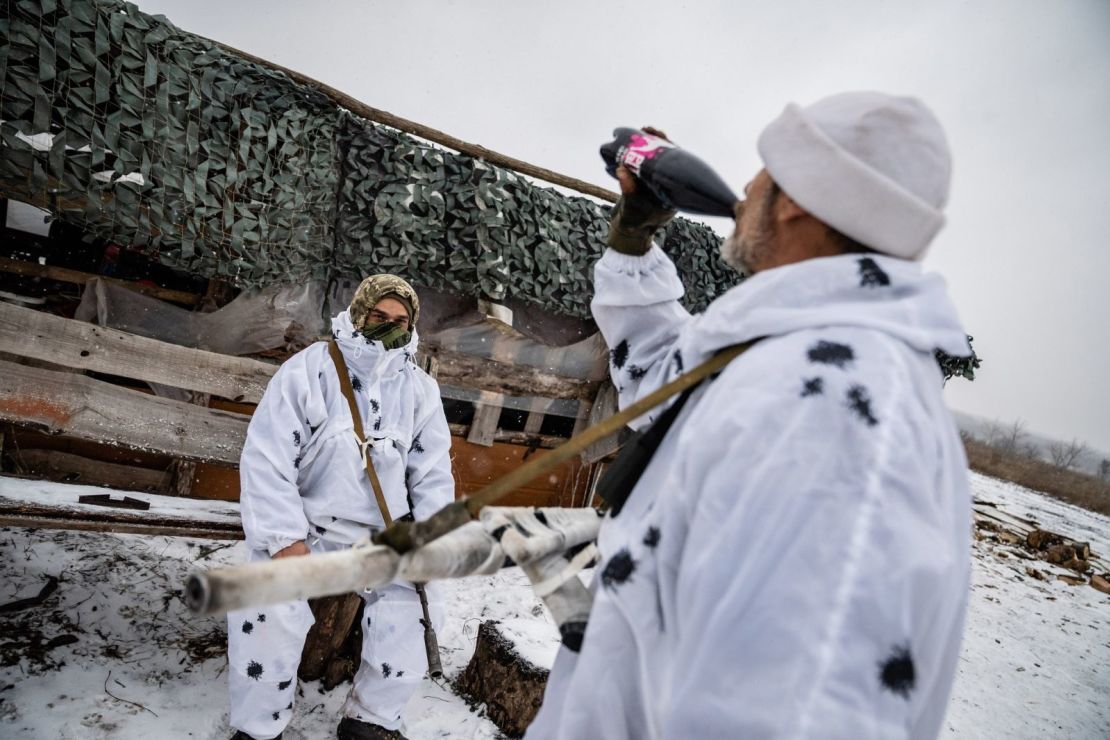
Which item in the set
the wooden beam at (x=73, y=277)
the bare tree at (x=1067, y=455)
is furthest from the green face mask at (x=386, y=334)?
the bare tree at (x=1067, y=455)

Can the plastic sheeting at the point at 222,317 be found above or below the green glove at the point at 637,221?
below

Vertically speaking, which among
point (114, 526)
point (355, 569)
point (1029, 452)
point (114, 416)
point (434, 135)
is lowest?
point (114, 526)

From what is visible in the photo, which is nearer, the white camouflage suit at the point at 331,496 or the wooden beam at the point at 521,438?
the white camouflage suit at the point at 331,496

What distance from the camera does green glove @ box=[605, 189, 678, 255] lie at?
5.16ft

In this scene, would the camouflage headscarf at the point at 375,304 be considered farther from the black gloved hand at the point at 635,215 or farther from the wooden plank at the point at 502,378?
the black gloved hand at the point at 635,215

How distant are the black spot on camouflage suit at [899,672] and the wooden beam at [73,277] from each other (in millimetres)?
5868

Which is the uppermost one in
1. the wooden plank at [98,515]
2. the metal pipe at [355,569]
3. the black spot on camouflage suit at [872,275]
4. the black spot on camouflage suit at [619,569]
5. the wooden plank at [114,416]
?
the black spot on camouflage suit at [872,275]

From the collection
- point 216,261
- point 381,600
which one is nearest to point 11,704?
point 381,600

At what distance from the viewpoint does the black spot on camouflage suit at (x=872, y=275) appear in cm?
109

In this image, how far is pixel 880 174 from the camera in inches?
43.8

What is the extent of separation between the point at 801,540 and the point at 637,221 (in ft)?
3.49

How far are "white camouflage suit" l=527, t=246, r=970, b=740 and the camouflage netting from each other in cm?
393

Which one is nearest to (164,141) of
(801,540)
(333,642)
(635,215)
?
(333,642)

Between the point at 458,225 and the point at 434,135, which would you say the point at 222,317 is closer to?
the point at 458,225
